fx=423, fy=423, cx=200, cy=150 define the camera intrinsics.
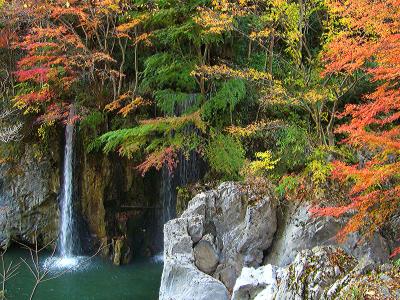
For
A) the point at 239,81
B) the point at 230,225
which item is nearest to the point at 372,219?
the point at 230,225

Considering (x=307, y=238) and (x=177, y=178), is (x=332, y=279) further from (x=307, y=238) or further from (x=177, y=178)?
(x=177, y=178)

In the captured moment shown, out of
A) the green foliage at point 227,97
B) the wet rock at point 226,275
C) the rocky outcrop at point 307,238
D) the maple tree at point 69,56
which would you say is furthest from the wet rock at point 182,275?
the maple tree at point 69,56

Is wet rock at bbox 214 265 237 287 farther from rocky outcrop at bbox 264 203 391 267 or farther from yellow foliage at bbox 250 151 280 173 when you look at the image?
yellow foliage at bbox 250 151 280 173

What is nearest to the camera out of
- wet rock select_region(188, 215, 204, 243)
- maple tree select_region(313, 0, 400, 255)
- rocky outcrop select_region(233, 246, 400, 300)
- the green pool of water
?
rocky outcrop select_region(233, 246, 400, 300)

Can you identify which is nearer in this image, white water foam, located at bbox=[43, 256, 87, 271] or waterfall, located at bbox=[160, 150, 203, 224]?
white water foam, located at bbox=[43, 256, 87, 271]

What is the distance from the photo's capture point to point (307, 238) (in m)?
9.34

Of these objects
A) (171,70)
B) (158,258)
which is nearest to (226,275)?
(158,258)

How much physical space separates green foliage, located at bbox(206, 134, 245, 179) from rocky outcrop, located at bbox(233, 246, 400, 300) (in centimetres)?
642

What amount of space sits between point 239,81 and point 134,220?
5974mm

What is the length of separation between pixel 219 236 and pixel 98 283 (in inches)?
165

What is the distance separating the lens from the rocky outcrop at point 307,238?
29.5 feet

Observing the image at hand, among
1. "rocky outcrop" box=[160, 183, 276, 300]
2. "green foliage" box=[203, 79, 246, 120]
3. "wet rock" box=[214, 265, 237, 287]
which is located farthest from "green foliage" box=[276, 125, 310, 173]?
"wet rock" box=[214, 265, 237, 287]

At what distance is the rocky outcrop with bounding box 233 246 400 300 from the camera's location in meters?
3.94

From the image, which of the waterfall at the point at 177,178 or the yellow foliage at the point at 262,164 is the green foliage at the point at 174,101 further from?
the yellow foliage at the point at 262,164
